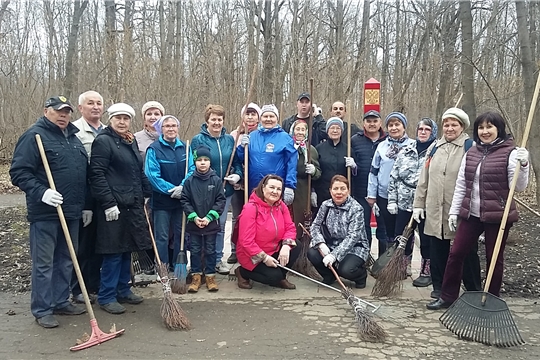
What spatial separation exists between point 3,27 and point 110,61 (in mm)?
9788

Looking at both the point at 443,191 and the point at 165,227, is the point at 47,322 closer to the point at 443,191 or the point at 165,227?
the point at 165,227

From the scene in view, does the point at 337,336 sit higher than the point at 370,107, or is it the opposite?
the point at 370,107

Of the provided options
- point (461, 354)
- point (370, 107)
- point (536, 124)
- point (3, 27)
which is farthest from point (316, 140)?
point (3, 27)

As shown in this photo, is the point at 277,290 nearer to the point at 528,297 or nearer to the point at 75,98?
the point at 528,297

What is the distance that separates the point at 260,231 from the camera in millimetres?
5043

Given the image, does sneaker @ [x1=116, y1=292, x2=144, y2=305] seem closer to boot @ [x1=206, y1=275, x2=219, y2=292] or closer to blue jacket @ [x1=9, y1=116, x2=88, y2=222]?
boot @ [x1=206, y1=275, x2=219, y2=292]

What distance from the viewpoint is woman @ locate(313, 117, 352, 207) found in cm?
577

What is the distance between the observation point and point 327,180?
5.88 m

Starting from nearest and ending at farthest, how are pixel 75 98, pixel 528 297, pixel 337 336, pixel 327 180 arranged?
pixel 337 336, pixel 528 297, pixel 327 180, pixel 75 98

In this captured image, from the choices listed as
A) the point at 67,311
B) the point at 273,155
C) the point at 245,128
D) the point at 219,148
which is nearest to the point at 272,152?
the point at 273,155

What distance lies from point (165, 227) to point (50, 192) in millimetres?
1545

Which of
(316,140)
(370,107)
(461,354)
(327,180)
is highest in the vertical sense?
(370,107)

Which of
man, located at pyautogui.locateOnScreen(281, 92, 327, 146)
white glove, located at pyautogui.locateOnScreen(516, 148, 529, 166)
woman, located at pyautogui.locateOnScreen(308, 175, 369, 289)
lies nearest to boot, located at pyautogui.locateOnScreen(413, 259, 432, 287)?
woman, located at pyautogui.locateOnScreen(308, 175, 369, 289)

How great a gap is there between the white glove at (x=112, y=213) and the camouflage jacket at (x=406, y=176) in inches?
117
